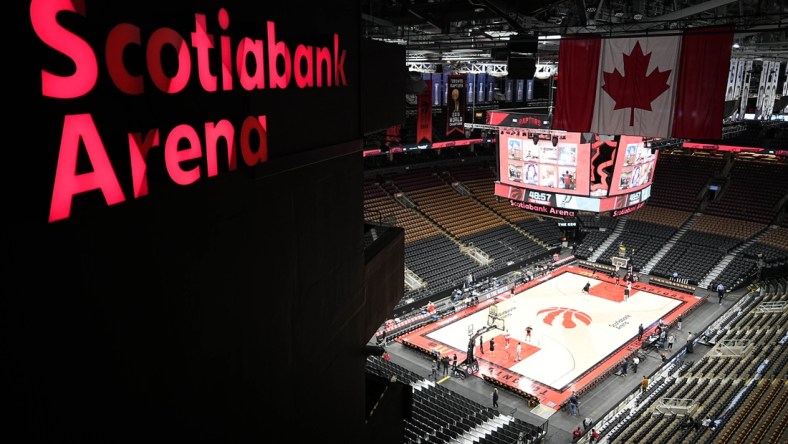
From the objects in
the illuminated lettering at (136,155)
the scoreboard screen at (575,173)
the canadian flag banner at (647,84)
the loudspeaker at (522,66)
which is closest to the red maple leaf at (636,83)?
the canadian flag banner at (647,84)

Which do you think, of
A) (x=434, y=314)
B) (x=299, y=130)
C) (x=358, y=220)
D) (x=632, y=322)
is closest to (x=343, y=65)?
(x=299, y=130)

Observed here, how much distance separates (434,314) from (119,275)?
23.0m

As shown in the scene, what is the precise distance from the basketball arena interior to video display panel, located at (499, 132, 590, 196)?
0.24ft

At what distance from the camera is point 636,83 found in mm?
11133

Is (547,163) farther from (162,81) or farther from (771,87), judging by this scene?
(162,81)

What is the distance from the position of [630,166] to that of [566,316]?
9110 millimetres

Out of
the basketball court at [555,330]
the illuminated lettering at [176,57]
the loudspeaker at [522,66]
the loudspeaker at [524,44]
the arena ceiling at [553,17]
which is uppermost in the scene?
the arena ceiling at [553,17]

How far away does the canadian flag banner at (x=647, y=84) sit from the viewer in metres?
10.3

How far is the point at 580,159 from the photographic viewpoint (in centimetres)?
1852

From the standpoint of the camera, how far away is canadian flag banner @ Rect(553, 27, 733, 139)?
10.3 m

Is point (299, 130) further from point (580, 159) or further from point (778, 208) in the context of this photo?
point (778, 208)

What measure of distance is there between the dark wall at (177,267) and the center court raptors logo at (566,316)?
20204 millimetres

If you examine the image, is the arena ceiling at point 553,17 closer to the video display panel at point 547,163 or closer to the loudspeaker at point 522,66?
the loudspeaker at point 522,66

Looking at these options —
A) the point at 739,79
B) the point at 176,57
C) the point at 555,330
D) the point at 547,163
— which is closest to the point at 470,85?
the point at 739,79
